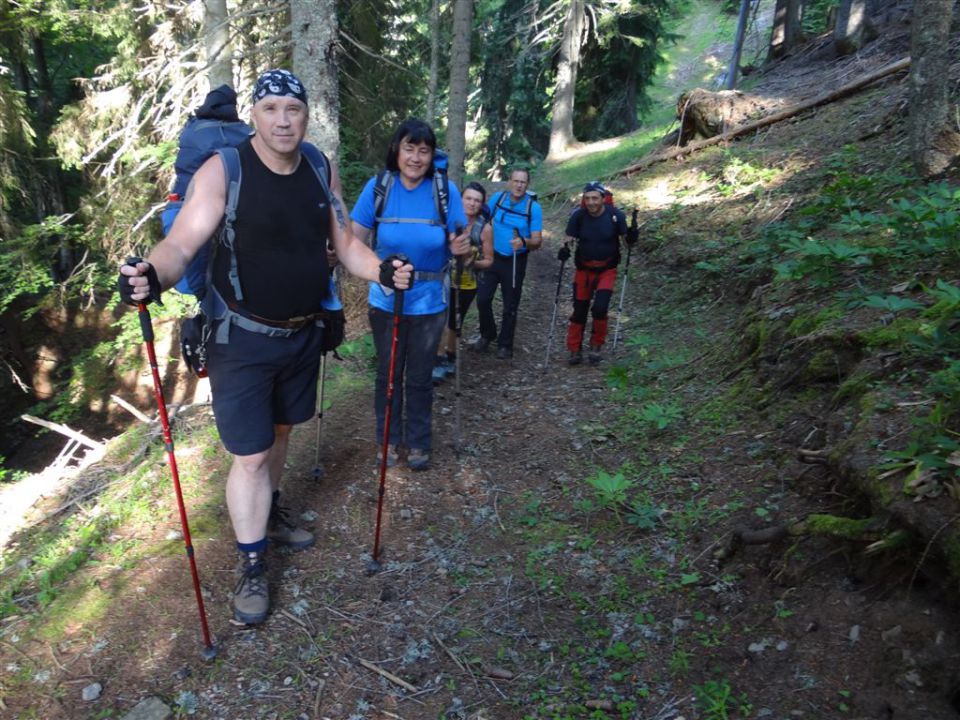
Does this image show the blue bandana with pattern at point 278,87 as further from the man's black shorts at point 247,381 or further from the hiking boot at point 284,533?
the hiking boot at point 284,533

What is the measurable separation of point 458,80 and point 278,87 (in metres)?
9.32

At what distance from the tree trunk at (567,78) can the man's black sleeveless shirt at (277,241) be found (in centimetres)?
2177

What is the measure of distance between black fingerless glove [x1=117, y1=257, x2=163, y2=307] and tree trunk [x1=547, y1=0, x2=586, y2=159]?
74.1 feet

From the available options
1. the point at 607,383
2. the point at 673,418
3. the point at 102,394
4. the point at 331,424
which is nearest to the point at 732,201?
the point at 607,383

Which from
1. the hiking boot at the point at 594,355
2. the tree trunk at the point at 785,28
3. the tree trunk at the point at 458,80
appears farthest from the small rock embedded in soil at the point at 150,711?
the tree trunk at the point at 785,28

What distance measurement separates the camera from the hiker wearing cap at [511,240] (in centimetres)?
772

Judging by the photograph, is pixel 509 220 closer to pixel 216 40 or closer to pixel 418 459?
pixel 418 459

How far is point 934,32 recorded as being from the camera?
655 centimetres

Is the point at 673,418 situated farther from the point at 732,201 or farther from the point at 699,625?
the point at 732,201

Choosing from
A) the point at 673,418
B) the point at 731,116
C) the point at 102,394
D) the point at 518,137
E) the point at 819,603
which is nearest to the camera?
the point at 819,603

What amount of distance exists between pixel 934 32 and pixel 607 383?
5164 millimetres

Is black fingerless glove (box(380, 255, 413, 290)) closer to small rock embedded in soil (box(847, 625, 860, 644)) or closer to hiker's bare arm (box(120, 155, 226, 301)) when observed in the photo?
hiker's bare arm (box(120, 155, 226, 301))

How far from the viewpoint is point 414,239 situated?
465 centimetres

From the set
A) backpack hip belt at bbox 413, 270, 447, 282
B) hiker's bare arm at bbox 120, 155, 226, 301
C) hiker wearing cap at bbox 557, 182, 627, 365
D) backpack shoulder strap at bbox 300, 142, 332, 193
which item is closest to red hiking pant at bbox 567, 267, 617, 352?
hiker wearing cap at bbox 557, 182, 627, 365
